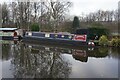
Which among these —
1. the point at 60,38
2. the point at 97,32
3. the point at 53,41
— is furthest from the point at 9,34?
the point at 97,32

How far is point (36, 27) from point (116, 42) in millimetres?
11888

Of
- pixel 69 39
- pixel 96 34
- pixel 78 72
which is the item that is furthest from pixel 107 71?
pixel 96 34

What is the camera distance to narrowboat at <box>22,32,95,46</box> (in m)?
17.2

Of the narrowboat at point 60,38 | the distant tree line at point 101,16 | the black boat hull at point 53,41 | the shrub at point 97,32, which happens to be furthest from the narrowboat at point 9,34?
the distant tree line at point 101,16

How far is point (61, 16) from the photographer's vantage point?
28.7 meters

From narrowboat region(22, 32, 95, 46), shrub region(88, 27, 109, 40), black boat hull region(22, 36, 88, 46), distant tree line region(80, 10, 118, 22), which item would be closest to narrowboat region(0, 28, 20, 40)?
narrowboat region(22, 32, 95, 46)

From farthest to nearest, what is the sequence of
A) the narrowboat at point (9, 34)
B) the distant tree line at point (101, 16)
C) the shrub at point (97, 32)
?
the distant tree line at point (101, 16), the narrowboat at point (9, 34), the shrub at point (97, 32)

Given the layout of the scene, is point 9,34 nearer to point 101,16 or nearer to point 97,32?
point 97,32

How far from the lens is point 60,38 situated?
752 inches

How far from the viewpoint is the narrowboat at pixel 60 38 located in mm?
17175

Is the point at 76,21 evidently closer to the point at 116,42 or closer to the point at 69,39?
the point at 69,39

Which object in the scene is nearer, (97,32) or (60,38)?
(60,38)

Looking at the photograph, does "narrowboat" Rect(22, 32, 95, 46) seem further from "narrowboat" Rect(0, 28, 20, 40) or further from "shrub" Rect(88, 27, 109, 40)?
"shrub" Rect(88, 27, 109, 40)

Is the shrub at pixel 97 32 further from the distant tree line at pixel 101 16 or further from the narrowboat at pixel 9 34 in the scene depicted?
the distant tree line at pixel 101 16
